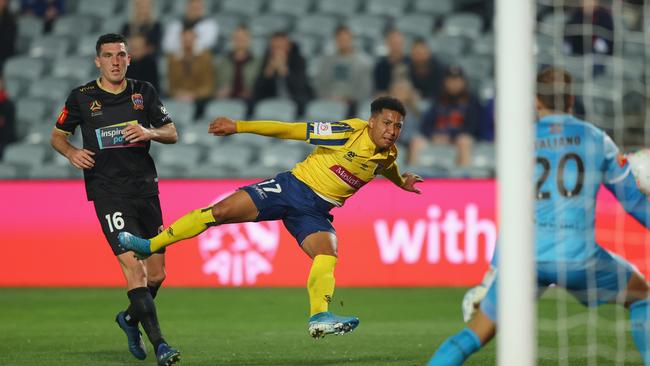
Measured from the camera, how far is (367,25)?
55.0ft

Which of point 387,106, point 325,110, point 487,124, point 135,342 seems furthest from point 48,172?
point 387,106

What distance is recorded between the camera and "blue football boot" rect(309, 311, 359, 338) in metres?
6.78

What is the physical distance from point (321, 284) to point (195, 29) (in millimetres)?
9296

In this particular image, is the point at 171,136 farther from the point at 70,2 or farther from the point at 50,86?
the point at 70,2

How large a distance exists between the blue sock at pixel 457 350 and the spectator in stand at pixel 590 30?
9.30m

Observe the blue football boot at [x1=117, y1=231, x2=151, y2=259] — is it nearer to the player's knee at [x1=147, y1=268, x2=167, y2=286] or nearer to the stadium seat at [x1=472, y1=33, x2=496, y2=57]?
the player's knee at [x1=147, y1=268, x2=167, y2=286]

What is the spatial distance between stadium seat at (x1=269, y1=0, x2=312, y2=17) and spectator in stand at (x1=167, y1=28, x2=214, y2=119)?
2190 mm

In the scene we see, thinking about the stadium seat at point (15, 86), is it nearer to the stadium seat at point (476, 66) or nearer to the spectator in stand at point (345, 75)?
the spectator in stand at point (345, 75)

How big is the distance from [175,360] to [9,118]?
887 centimetres

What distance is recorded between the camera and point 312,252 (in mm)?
7332

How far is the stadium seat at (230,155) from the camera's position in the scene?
14.7 metres

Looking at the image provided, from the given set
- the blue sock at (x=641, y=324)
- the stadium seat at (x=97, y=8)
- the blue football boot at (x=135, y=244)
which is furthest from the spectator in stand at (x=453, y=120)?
the blue sock at (x=641, y=324)

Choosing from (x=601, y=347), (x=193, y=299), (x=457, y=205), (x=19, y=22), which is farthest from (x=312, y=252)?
(x=19, y=22)

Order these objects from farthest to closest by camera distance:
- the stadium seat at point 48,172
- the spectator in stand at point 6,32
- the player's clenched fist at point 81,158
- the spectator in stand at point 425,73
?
the spectator in stand at point 6,32 < the spectator in stand at point 425,73 < the stadium seat at point 48,172 < the player's clenched fist at point 81,158
